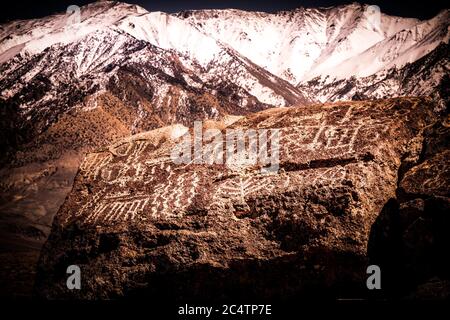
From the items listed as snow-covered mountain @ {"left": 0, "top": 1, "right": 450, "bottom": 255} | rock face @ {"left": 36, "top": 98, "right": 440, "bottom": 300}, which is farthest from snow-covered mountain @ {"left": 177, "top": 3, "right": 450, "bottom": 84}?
rock face @ {"left": 36, "top": 98, "right": 440, "bottom": 300}

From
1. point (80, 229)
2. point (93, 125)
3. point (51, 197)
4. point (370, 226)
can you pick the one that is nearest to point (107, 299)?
point (80, 229)

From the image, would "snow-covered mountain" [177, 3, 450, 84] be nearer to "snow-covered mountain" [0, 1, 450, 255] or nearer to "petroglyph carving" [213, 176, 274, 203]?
"snow-covered mountain" [0, 1, 450, 255]

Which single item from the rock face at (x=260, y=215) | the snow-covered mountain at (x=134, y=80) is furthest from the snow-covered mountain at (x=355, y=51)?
the rock face at (x=260, y=215)

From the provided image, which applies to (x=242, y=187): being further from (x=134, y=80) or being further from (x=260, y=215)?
(x=134, y=80)

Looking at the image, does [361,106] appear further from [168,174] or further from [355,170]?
[168,174]

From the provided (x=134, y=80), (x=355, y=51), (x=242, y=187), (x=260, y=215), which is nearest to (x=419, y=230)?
(x=260, y=215)

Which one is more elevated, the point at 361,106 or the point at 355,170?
the point at 361,106

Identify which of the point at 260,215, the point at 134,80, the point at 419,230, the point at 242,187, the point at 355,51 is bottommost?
the point at 419,230

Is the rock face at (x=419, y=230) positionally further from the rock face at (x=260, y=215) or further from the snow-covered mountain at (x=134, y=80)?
the snow-covered mountain at (x=134, y=80)

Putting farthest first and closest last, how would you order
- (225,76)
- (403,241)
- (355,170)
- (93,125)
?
(225,76), (93,125), (355,170), (403,241)
